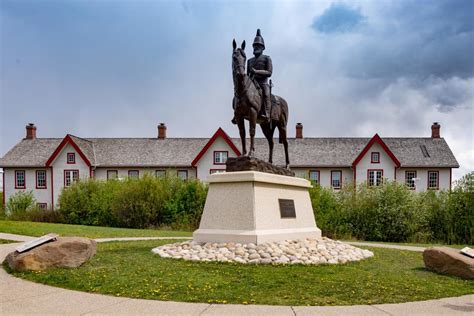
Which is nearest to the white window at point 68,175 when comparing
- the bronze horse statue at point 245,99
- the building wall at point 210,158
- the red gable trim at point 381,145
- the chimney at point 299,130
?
the building wall at point 210,158

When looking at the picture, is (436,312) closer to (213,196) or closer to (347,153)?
(213,196)

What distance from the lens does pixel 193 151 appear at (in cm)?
4200

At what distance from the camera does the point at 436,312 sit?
611cm

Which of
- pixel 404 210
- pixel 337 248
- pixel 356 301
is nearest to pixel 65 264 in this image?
pixel 356 301

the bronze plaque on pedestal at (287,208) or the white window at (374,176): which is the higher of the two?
the bronze plaque on pedestal at (287,208)

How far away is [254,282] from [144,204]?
2223cm

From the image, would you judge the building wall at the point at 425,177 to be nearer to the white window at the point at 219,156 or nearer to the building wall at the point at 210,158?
the building wall at the point at 210,158

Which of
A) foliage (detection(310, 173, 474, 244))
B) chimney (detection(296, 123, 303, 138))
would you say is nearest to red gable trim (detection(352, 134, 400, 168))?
chimney (detection(296, 123, 303, 138))

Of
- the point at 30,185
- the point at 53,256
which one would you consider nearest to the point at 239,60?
the point at 53,256

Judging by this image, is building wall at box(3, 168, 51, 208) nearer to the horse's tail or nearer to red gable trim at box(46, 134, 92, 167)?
red gable trim at box(46, 134, 92, 167)

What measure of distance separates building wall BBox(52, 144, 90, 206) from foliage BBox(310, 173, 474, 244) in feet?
80.8

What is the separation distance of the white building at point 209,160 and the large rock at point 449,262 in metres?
28.5

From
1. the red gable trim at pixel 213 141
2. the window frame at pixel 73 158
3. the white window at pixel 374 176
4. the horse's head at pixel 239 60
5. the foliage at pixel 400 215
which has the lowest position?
the foliage at pixel 400 215

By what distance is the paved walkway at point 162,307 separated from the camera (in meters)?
5.90
